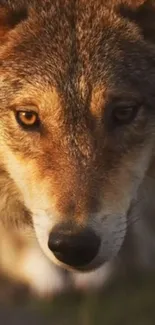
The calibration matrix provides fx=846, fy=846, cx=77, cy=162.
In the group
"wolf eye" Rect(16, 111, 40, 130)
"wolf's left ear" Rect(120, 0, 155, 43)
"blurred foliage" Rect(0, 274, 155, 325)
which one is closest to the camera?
"wolf eye" Rect(16, 111, 40, 130)

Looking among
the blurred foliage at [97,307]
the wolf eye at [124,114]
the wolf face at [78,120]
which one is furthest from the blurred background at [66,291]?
the wolf eye at [124,114]

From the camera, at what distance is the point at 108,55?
372 cm

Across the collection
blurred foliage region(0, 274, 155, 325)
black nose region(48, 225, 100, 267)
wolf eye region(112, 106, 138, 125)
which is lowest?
blurred foliage region(0, 274, 155, 325)

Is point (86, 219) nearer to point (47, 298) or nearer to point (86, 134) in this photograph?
point (86, 134)

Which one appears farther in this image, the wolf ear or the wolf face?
the wolf ear

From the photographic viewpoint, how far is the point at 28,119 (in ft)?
12.1

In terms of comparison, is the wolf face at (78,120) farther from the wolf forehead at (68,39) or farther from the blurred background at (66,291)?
the blurred background at (66,291)

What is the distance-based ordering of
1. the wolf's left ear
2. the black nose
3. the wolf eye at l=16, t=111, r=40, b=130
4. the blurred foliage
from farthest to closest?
the blurred foliage → the wolf's left ear → the wolf eye at l=16, t=111, r=40, b=130 → the black nose

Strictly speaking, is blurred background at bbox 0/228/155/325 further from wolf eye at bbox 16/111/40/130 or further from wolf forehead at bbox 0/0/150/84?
wolf forehead at bbox 0/0/150/84

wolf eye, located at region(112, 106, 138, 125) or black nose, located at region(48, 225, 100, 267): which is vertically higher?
wolf eye, located at region(112, 106, 138, 125)

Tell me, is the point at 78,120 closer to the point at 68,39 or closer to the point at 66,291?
the point at 68,39

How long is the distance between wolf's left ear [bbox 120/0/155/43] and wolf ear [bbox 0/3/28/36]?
0.47 metres

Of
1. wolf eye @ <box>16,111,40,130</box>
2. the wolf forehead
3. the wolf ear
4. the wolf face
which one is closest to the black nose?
the wolf face

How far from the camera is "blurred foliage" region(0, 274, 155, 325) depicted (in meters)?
4.69
